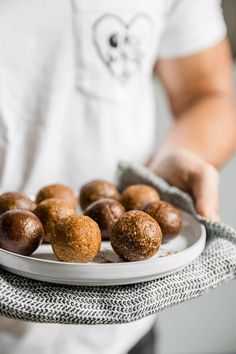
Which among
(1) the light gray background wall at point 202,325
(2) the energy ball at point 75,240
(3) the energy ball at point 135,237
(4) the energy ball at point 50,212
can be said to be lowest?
(1) the light gray background wall at point 202,325

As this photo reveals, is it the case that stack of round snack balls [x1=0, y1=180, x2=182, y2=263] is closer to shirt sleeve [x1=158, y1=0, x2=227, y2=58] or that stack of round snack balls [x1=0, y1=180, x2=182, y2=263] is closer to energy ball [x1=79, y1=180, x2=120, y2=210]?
energy ball [x1=79, y1=180, x2=120, y2=210]

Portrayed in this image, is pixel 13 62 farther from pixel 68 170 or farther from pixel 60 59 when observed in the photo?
pixel 68 170

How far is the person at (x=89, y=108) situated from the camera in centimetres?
77

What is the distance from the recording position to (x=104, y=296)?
536 millimetres

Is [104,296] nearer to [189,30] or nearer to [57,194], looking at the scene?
[57,194]

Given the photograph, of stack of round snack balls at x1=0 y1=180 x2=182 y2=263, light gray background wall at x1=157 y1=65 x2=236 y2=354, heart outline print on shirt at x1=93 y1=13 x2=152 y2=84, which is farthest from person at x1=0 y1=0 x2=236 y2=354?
light gray background wall at x1=157 y1=65 x2=236 y2=354

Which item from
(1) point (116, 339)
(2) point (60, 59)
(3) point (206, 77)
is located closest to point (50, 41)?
(2) point (60, 59)

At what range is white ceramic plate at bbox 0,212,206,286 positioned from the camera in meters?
0.52

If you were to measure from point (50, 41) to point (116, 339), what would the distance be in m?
0.39

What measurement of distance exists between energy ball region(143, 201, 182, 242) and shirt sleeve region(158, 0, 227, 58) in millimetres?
375

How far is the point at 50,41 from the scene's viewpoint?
2.56 feet

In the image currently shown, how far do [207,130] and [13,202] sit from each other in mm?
383

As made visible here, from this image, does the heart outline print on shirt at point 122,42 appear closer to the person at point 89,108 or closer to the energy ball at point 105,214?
the person at point 89,108

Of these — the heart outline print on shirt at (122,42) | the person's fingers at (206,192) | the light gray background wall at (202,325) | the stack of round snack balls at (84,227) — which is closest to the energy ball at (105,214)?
the stack of round snack balls at (84,227)
